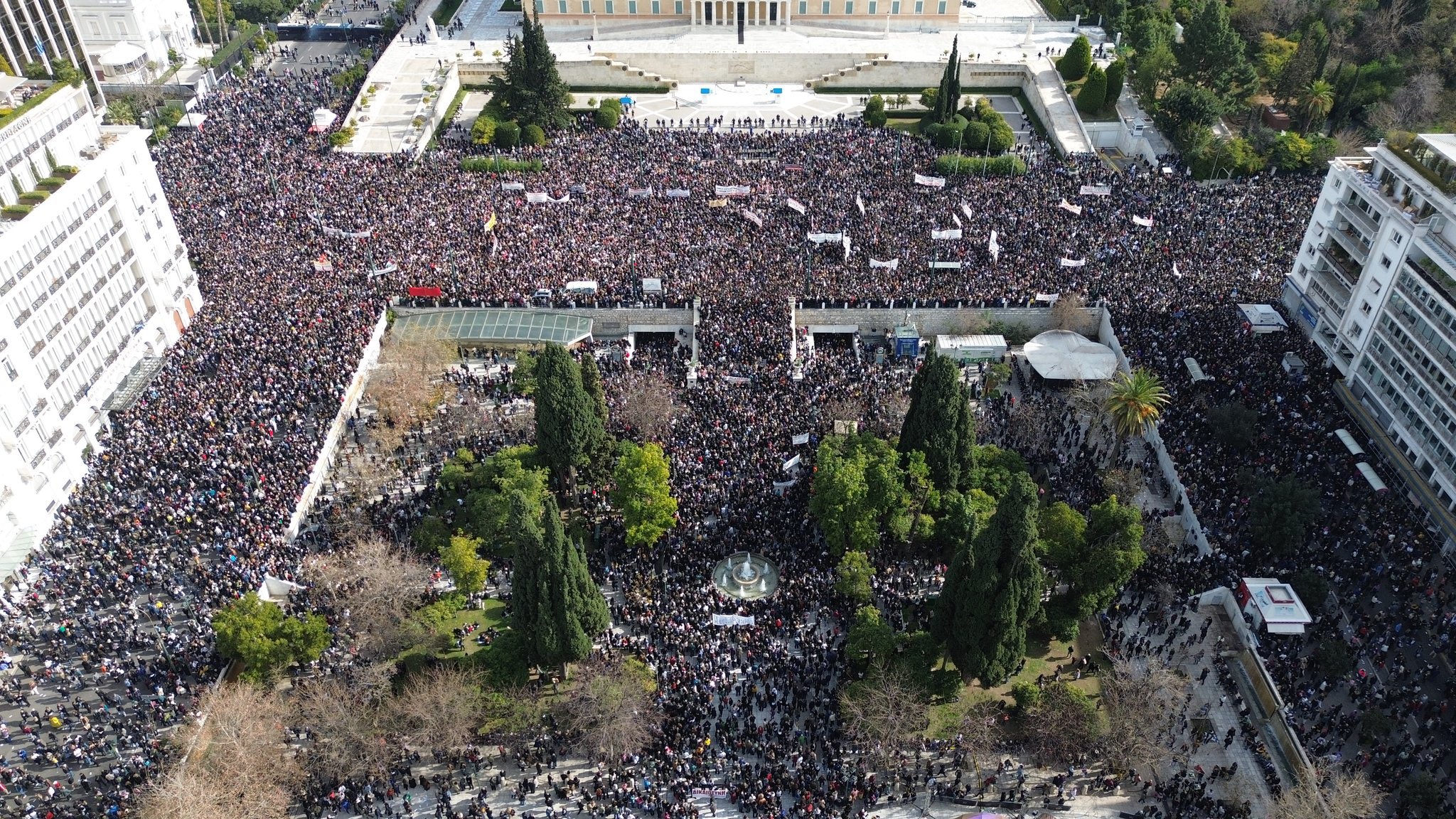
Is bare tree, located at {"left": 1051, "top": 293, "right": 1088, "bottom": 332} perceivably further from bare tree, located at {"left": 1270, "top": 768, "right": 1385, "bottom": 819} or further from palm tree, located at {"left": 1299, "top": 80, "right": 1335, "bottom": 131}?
palm tree, located at {"left": 1299, "top": 80, "right": 1335, "bottom": 131}

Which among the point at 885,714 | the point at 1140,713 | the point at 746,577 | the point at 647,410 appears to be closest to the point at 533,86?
the point at 647,410

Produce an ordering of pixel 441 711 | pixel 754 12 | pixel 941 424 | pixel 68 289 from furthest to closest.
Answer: pixel 754 12
pixel 68 289
pixel 941 424
pixel 441 711

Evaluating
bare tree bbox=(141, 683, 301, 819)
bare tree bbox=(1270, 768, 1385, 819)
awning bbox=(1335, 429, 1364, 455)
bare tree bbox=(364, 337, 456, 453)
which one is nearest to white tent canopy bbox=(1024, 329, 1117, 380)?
awning bbox=(1335, 429, 1364, 455)

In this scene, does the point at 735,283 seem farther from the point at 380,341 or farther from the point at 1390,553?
the point at 1390,553

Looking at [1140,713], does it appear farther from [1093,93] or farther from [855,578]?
[1093,93]

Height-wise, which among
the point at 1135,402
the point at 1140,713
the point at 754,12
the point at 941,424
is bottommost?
the point at 1140,713

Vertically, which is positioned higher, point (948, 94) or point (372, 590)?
point (948, 94)

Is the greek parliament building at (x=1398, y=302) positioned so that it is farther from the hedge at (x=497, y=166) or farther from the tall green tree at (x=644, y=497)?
the hedge at (x=497, y=166)
